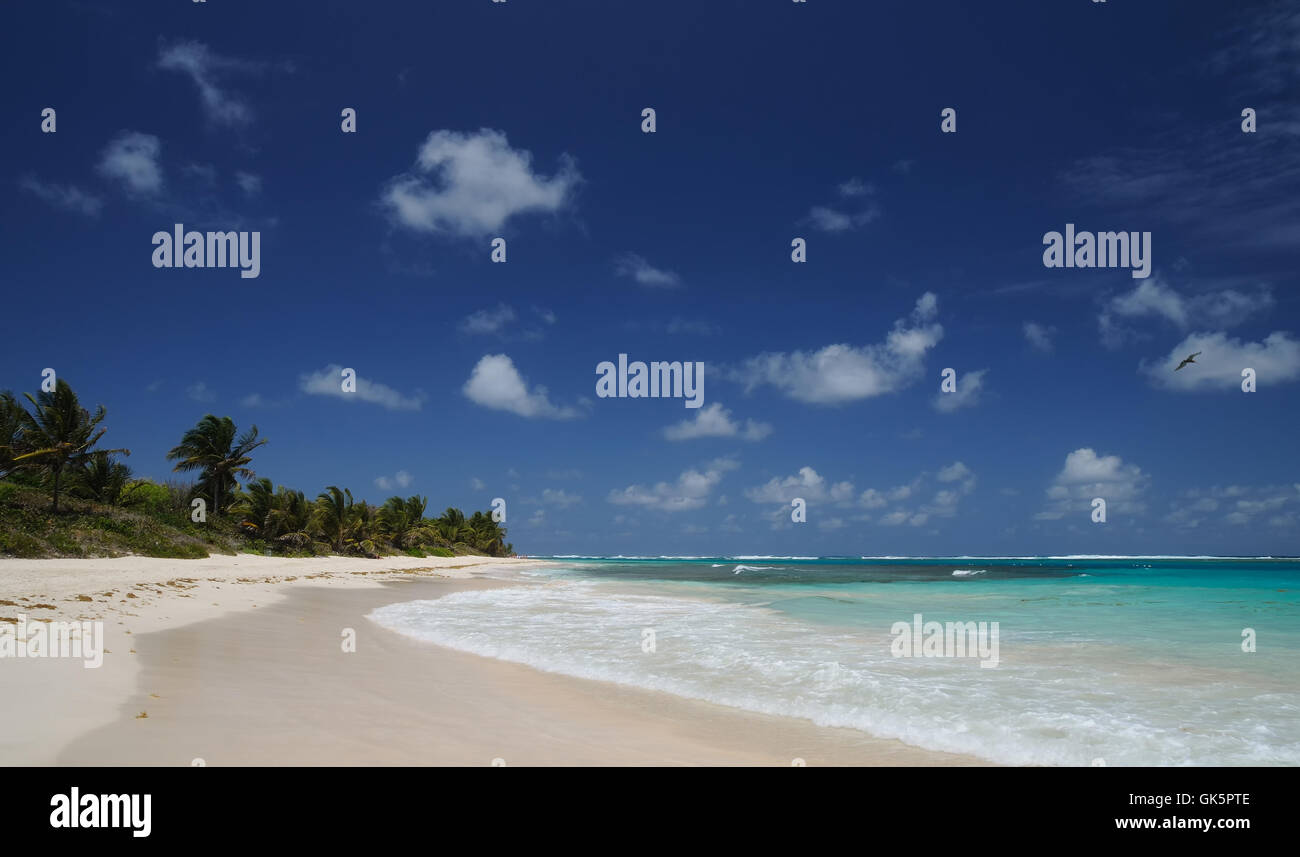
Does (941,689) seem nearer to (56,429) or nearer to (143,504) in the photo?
(56,429)

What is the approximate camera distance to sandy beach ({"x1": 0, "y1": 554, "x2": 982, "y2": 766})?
5.44m

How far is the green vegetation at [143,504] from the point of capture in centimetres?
3080

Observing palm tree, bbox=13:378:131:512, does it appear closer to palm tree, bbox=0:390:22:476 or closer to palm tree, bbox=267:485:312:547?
palm tree, bbox=0:390:22:476

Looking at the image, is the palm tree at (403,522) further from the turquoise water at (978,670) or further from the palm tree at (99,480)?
the turquoise water at (978,670)

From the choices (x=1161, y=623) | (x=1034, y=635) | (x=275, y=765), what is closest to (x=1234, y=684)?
(x=1034, y=635)

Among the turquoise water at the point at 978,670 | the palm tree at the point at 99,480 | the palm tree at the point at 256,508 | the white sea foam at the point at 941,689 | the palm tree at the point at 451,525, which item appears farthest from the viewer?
the palm tree at the point at 451,525

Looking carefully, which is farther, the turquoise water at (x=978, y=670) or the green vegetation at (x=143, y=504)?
the green vegetation at (x=143, y=504)

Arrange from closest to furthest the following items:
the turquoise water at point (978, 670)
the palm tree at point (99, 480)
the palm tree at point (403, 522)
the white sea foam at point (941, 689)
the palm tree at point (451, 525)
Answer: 1. the white sea foam at point (941, 689)
2. the turquoise water at point (978, 670)
3. the palm tree at point (99, 480)
4. the palm tree at point (403, 522)
5. the palm tree at point (451, 525)

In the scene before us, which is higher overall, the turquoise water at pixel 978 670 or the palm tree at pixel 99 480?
the palm tree at pixel 99 480

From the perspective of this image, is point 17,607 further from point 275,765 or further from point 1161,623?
point 1161,623

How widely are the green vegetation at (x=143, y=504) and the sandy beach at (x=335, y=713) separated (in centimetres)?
2343

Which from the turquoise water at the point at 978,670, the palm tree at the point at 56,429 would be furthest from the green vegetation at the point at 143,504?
the turquoise water at the point at 978,670
